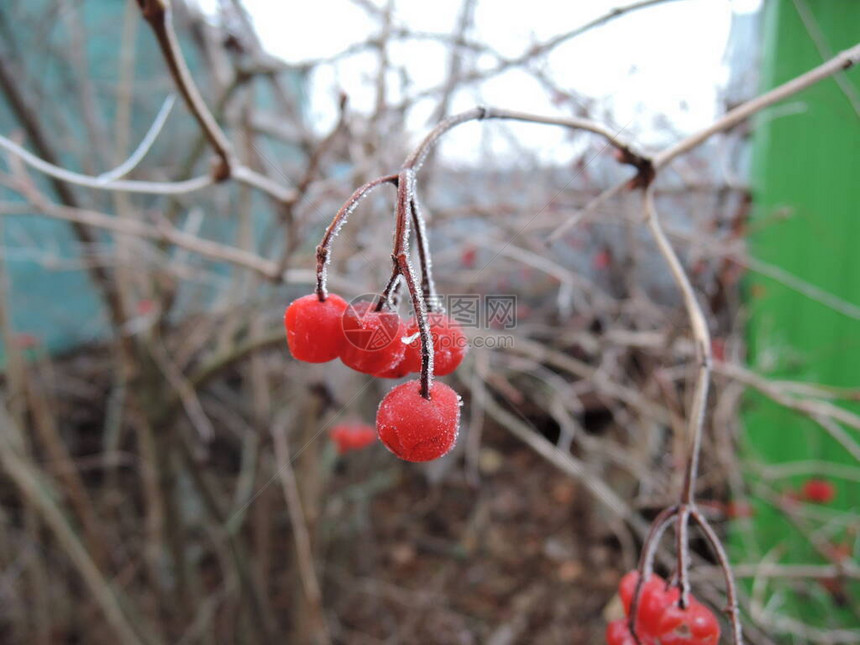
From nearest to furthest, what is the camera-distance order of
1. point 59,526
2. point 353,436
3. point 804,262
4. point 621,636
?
point 621,636 → point 353,436 → point 59,526 → point 804,262

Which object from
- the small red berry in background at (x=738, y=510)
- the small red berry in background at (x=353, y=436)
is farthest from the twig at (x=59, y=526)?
the small red berry in background at (x=738, y=510)

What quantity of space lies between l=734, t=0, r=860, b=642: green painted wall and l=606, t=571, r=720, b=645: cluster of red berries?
5.02ft

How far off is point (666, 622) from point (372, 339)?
0.39 meters

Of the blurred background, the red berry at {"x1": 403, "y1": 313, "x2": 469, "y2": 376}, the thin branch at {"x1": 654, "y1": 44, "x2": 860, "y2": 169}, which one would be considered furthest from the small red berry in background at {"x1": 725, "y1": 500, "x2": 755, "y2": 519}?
the red berry at {"x1": 403, "y1": 313, "x2": 469, "y2": 376}

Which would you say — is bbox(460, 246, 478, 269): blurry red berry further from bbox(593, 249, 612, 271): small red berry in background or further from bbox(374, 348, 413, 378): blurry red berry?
bbox(374, 348, 413, 378): blurry red berry

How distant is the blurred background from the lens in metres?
1.40

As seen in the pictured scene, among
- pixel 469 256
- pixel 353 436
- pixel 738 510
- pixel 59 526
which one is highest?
pixel 469 256

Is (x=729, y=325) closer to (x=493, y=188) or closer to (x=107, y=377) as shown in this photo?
(x=493, y=188)

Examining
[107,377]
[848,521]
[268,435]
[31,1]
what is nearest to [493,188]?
[268,435]

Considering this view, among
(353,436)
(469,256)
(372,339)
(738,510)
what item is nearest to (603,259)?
(469,256)

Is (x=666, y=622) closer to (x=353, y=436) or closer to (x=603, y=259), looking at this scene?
(x=353, y=436)

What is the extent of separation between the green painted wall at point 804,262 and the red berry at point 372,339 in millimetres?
1803

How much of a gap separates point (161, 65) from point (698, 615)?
2.91m

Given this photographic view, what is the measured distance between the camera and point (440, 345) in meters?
0.49
